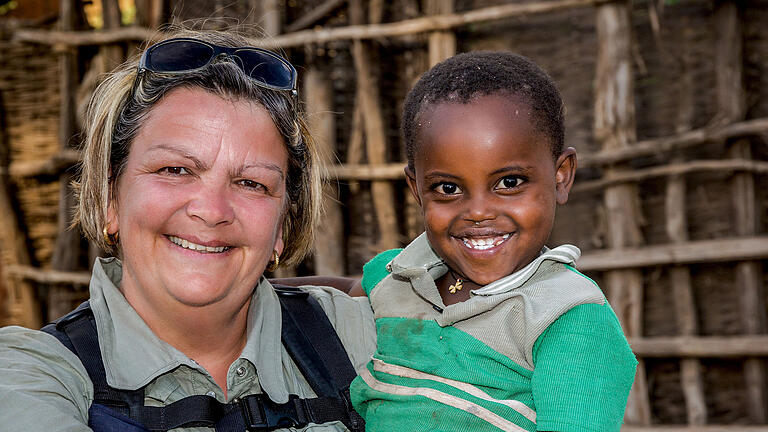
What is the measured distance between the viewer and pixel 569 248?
6.97ft

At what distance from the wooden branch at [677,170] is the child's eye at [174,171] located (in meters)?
4.15

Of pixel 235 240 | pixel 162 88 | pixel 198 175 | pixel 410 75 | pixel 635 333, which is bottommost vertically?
pixel 635 333

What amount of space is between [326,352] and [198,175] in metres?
0.57

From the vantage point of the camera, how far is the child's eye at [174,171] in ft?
6.34

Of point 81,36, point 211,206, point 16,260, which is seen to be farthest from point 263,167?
point 16,260

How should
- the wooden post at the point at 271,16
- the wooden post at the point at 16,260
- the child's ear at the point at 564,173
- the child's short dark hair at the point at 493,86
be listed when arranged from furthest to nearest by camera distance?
the wooden post at the point at 16,260, the wooden post at the point at 271,16, the child's ear at the point at 564,173, the child's short dark hair at the point at 493,86

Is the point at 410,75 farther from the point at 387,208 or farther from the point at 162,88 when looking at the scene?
the point at 162,88

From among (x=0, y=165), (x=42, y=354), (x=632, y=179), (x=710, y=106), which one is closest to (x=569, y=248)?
(x=42, y=354)

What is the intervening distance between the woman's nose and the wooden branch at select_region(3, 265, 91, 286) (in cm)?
507

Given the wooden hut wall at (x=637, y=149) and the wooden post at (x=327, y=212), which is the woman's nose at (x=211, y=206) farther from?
the wooden post at (x=327, y=212)

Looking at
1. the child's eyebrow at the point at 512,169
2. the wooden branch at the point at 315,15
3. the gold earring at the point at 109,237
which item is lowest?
the gold earring at the point at 109,237

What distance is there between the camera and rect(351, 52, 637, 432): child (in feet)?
6.18

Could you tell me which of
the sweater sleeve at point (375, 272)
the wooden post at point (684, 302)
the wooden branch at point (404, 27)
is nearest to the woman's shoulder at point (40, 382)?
the sweater sleeve at point (375, 272)

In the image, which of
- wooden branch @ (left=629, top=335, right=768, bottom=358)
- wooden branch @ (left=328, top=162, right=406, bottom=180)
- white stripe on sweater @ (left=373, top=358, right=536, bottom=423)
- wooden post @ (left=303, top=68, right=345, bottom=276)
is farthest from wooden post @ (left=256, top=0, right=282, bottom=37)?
white stripe on sweater @ (left=373, top=358, right=536, bottom=423)
